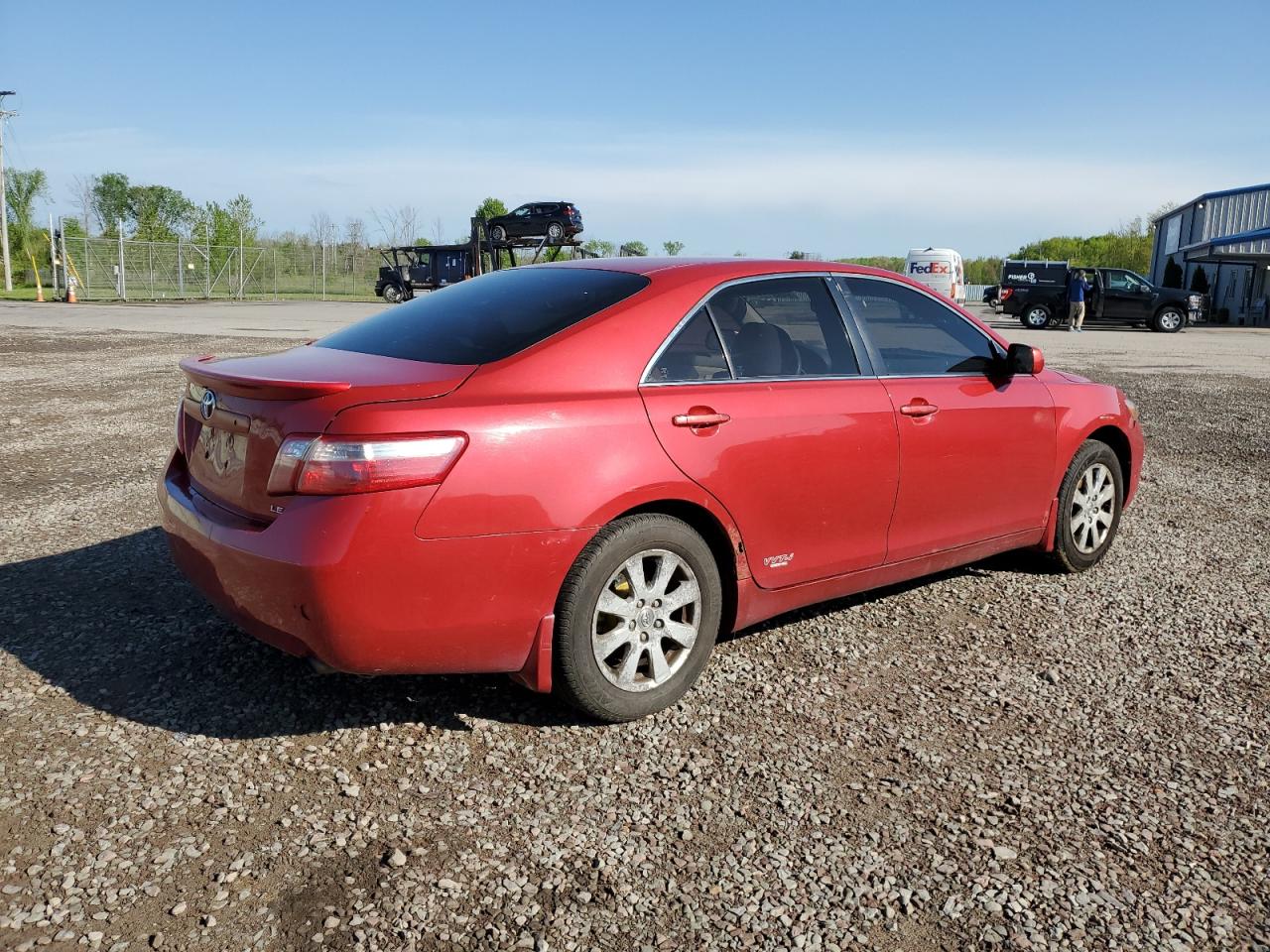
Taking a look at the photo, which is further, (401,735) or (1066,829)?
(401,735)

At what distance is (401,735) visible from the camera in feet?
11.3

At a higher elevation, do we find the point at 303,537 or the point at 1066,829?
the point at 303,537

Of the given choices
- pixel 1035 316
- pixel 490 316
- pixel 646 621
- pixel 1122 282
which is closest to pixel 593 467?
pixel 646 621

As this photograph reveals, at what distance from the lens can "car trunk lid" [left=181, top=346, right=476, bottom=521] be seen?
122 inches

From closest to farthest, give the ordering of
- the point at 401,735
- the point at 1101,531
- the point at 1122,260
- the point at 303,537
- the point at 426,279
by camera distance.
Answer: the point at 303,537 < the point at 401,735 < the point at 1101,531 < the point at 426,279 < the point at 1122,260

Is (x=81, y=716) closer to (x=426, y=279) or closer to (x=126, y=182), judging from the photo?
(x=426, y=279)

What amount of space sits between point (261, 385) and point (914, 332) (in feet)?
9.04

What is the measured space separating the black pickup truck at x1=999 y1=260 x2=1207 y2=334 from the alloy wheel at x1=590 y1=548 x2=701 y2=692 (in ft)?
102

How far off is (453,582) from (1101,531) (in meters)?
3.79

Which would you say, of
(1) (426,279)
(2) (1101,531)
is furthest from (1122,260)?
(2) (1101,531)

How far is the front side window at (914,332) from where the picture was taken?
4.38 m

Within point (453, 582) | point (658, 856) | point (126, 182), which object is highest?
point (126, 182)

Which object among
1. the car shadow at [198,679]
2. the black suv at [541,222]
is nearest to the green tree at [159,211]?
the black suv at [541,222]

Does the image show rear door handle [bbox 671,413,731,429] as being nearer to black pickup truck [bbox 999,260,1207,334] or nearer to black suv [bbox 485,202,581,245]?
black pickup truck [bbox 999,260,1207,334]
